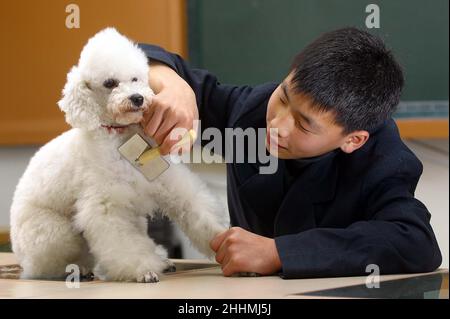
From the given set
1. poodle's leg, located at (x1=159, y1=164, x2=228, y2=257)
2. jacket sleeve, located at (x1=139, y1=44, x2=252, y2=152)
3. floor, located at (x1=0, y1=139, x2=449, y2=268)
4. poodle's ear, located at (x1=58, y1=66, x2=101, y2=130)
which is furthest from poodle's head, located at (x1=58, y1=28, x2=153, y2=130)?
floor, located at (x1=0, y1=139, x2=449, y2=268)

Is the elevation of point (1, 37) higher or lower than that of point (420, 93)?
higher

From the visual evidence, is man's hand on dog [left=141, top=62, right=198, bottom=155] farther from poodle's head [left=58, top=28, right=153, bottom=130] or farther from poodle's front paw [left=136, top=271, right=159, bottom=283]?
poodle's front paw [left=136, top=271, right=159, bottom=283]

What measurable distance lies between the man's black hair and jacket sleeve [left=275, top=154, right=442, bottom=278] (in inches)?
4.0

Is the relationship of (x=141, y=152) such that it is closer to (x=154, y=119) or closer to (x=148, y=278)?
(x=154, y=119)

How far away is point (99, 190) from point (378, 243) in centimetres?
40

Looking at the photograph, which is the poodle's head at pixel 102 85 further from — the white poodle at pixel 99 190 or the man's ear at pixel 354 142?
the man's ear at pixel 354 142

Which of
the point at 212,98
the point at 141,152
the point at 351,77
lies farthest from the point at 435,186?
the point at 141,152

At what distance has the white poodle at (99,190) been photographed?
1.06m

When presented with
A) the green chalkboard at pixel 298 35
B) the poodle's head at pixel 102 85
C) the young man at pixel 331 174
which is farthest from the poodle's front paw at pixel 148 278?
the green chalkboard at pixel 298 35

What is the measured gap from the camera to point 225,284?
94cm
